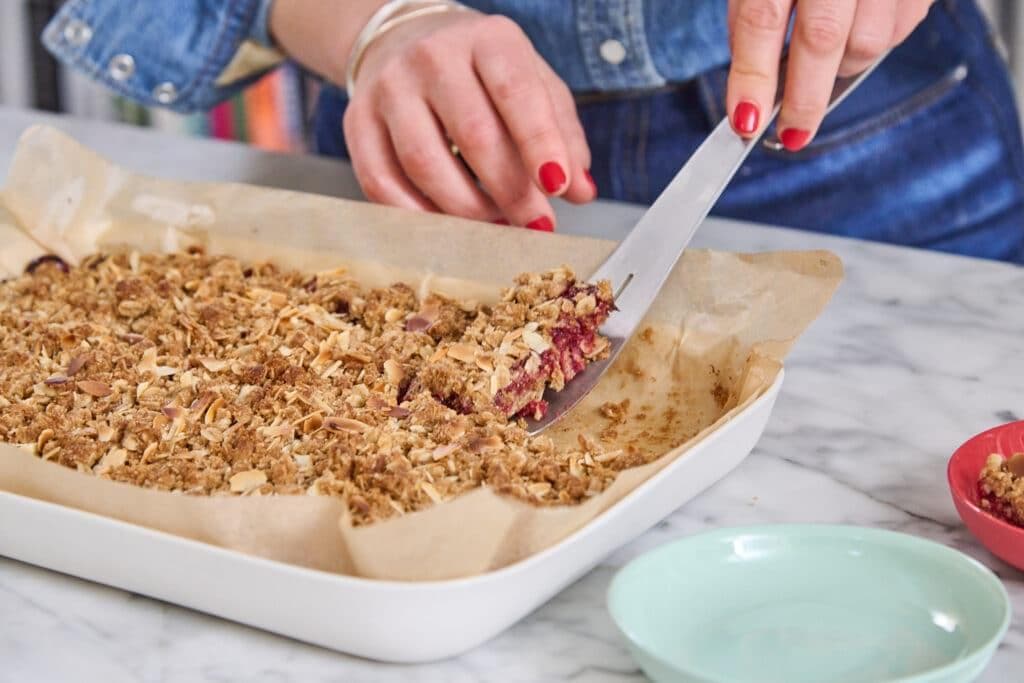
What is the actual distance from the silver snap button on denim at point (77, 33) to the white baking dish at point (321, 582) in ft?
2.42

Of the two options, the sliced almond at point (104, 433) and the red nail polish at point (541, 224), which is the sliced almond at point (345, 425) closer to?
the sliced almond at point (104, 433)

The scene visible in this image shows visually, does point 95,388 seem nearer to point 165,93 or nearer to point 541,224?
point 541,224

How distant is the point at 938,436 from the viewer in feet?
2.75

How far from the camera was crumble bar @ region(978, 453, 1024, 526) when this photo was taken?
2.18ft

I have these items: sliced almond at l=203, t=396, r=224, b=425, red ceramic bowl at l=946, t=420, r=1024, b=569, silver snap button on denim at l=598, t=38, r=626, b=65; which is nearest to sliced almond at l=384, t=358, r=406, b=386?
sliced almond at l=203, t=396, r=224, b=425

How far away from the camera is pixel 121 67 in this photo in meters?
1.29

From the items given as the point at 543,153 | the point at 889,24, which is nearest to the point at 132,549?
the point at 543,153

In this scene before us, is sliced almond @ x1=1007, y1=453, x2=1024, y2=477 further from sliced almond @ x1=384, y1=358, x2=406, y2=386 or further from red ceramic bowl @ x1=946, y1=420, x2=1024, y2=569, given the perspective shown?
sliced almond @ x1=384, y1=358, x2=406, y2=386

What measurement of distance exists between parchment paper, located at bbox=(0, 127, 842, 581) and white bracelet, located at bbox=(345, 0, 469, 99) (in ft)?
0.49

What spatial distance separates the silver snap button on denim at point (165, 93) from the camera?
1.30 metres

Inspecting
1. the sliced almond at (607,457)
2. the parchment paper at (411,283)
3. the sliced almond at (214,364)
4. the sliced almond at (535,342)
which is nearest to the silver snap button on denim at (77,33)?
the parchment paper at (411,283)

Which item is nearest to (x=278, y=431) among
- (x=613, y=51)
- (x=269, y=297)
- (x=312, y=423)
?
(x=312, y=423)

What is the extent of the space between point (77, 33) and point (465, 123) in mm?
482

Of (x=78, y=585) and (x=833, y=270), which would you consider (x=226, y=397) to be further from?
(x=833, y=270)
